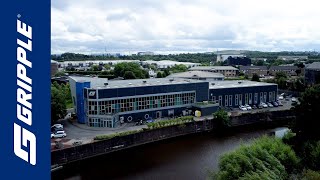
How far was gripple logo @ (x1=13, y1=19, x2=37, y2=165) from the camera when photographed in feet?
7.15

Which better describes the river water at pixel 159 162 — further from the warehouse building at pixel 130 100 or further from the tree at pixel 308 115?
the warehouse building at pixel 130 100

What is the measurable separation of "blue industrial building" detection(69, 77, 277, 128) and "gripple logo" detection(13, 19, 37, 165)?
1670cm

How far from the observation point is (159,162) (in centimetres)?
1462

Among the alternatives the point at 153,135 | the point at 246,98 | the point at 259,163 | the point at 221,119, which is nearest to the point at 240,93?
the point at 246,98

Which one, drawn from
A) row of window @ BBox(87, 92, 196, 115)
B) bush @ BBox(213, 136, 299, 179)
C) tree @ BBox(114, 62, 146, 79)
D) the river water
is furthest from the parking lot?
tree @ BBox(114, 62, 146, 79)

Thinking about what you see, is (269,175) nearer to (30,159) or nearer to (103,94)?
(30,159)

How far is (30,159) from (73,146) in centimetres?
1260

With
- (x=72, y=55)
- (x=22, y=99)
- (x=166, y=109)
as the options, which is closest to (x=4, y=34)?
(x=22, y=99)

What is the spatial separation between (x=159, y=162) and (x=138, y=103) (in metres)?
6.39

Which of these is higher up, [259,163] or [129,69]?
[129,69]

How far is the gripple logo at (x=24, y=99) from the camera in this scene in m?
2.18

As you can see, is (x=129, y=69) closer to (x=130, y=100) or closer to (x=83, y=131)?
(x=130, y=100)

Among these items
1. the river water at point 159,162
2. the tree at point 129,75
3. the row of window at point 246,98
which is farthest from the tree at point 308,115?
the tree at point 129,75

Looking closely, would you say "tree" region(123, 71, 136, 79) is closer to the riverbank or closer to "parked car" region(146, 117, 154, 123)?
"parked car" region(146, 117, 154, 123)
